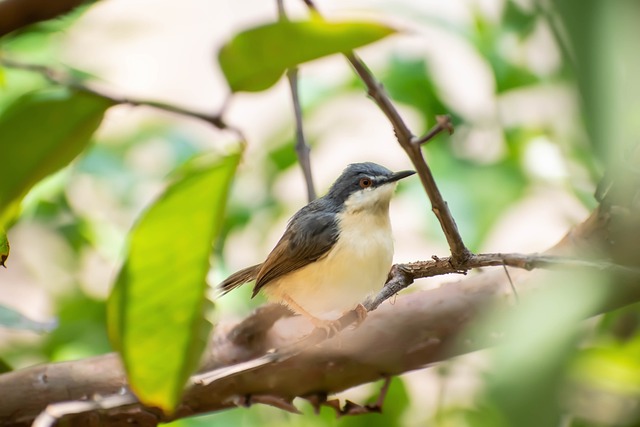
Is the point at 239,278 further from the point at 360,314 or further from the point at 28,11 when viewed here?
the point at 28,11

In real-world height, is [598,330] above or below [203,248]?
below

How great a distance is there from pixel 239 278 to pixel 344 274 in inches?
13.6

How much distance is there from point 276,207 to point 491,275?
0.99 meters

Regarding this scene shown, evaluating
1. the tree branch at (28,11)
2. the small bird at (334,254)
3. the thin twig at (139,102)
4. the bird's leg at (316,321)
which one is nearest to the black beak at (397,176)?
the small bird at (334,254)

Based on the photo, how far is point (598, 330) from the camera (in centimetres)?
164

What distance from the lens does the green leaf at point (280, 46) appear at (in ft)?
1.82

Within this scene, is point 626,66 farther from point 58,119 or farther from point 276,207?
point 276,207

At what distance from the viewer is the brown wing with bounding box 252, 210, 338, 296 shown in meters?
2.12

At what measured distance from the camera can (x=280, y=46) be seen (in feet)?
1.95

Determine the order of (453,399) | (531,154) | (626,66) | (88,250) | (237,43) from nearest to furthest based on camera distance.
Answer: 1. (626,66)
2. (237,43)
3. (453,399)
4. (531,154)
5. (88,250)

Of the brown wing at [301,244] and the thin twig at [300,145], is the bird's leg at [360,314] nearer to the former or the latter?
the thin twig at [300,145]

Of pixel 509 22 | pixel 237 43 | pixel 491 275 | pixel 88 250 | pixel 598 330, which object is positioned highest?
pixel 237 43

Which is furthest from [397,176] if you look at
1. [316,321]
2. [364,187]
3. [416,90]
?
[316,321]

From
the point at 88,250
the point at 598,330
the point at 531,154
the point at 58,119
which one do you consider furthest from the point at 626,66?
the point at 88,250
